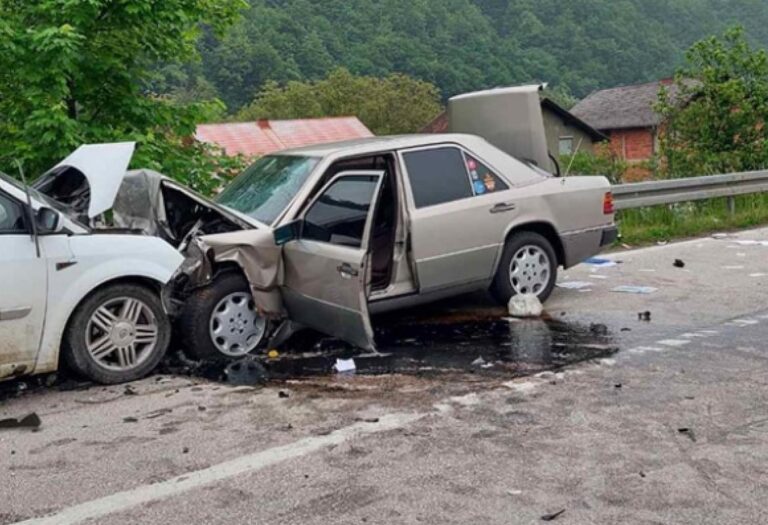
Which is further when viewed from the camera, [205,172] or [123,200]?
[205,172]

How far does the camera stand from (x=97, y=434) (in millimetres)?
5098

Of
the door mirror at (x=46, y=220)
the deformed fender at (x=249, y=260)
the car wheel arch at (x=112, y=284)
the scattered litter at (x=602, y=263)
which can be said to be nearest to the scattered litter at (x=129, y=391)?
the car wheel arch at (x=112, y=284)

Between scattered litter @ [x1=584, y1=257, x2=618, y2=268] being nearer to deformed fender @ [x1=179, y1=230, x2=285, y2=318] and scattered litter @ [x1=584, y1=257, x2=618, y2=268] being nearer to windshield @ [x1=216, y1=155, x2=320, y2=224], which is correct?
windshield @ [x1=216, y1=155, x2=320, y2=224]

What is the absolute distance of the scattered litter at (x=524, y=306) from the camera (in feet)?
25.9

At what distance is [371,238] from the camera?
7.11 meters

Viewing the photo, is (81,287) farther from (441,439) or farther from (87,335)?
(441,439)

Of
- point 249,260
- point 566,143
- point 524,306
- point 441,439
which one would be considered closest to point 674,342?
point 524,306

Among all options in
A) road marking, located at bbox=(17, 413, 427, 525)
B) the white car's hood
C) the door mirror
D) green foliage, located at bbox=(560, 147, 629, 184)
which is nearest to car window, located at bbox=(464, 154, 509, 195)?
the white car's hood

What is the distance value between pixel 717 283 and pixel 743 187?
635 centimetres

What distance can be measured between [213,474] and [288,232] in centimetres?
270

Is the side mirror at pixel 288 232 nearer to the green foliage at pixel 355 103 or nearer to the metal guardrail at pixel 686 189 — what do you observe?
the metal guardrail at pixel 686 189

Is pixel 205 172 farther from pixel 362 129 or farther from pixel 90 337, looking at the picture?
pixel 362 129

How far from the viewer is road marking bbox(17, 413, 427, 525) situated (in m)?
3.99

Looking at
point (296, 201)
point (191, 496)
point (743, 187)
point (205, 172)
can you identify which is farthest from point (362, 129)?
point (191, 496)
